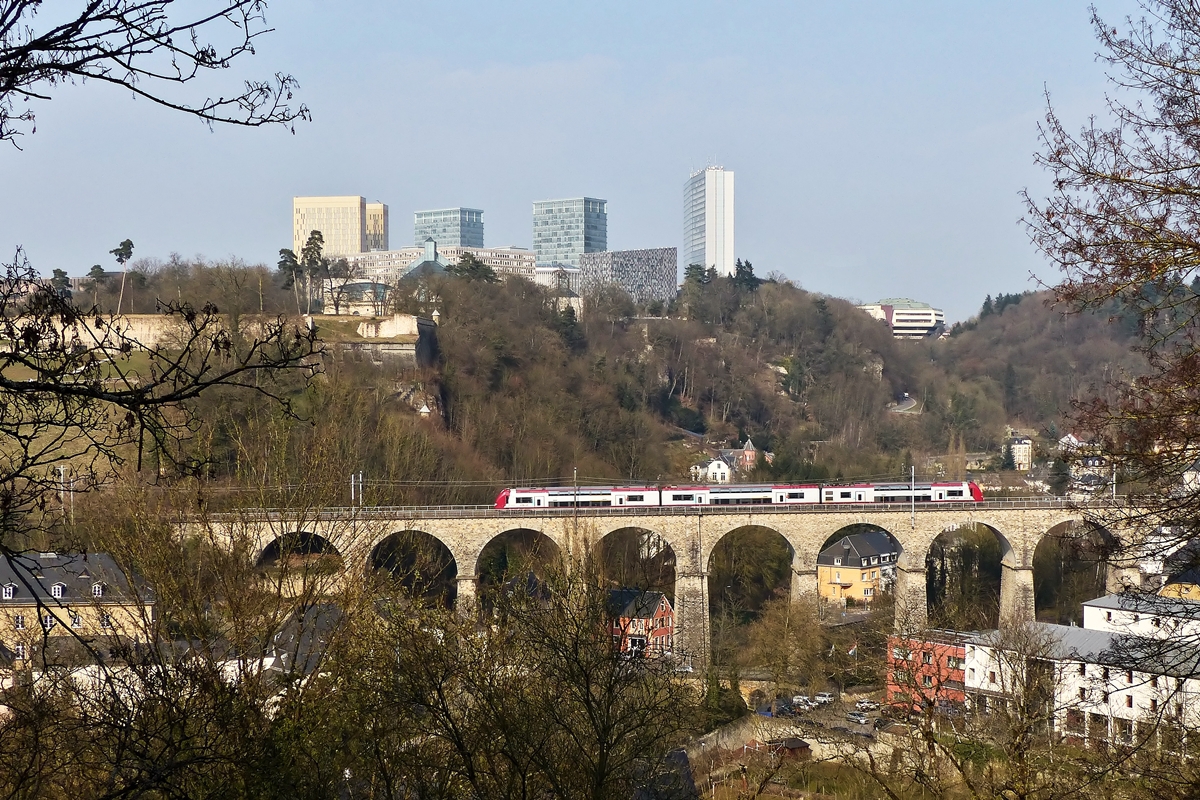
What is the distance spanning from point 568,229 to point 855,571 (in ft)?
366

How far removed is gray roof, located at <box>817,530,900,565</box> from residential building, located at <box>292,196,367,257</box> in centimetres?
8641

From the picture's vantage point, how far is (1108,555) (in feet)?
18.5

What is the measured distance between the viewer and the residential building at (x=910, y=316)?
10575 cm

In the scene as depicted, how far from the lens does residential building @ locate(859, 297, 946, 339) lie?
10575 centimetres

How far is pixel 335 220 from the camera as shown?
115375 mm

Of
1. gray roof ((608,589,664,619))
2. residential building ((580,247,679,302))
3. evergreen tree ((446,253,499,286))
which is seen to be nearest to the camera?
gray roof ((608,589,664,619))

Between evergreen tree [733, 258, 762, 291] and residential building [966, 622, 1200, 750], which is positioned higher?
evergreen tree [733, 258, 762, 291]

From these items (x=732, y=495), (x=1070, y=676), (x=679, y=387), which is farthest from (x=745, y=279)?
(x=1070, y=676)

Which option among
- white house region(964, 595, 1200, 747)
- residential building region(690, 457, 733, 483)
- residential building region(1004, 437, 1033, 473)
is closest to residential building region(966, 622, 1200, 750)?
white house region(964, 595, 1200, 747)

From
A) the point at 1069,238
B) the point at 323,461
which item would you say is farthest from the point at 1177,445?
the point at 323,461

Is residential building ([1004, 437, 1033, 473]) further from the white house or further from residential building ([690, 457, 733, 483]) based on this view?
the white house

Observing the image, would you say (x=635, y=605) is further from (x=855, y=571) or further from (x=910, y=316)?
(x=910, y=316)

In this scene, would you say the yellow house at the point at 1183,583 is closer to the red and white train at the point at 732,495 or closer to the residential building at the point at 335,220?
the red and white train at the point at 732,495

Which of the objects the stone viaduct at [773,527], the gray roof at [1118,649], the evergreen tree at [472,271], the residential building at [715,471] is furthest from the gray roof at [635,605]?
the evergreen tree at [472,271]
